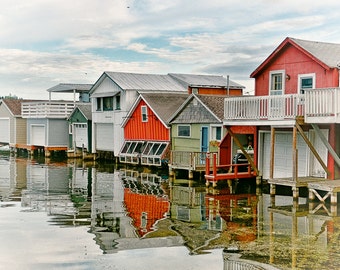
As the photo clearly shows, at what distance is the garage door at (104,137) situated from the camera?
44.4m

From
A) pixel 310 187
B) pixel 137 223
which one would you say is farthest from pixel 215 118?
pixel 137 223

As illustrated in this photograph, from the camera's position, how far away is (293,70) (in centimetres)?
2562

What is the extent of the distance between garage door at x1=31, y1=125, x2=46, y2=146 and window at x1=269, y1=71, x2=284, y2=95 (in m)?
31.0

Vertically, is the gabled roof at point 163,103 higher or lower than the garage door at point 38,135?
higher

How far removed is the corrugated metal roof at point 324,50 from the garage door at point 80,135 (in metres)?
26.4

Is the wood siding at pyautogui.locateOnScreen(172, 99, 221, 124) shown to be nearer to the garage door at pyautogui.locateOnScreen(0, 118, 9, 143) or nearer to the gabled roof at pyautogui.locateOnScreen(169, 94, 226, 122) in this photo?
the gabled roof at pyautogui.locateOnScreen(169, 94, 226, 122)

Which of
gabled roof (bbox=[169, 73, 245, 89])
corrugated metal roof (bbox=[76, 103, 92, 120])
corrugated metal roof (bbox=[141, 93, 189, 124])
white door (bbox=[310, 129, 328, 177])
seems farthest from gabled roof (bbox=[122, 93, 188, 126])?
white door (bbox=[310, 129, 328, 177])

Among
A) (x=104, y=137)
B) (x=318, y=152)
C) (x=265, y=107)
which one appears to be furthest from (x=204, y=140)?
(x=104, y=137)

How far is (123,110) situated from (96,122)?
4793 mm

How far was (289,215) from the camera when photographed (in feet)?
61.8

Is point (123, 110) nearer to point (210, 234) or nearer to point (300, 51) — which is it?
point (300, 51)

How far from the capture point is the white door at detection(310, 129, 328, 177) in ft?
77.9

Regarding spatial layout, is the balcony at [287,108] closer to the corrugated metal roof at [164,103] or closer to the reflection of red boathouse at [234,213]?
the reflection of red boathouse at [234,213]

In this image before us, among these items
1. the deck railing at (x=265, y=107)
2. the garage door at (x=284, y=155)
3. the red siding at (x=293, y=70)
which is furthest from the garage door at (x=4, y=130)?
the garage door at (x=284, y=155)
